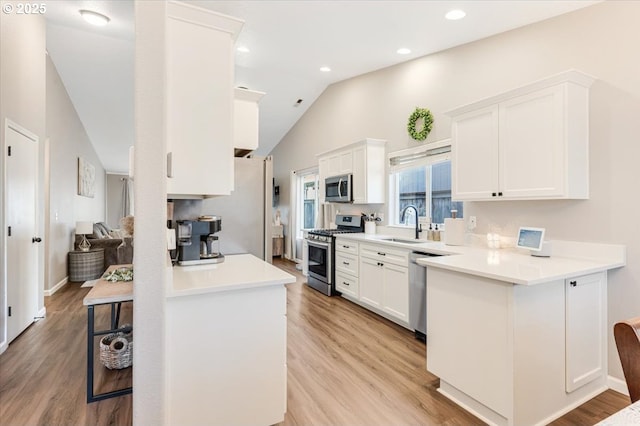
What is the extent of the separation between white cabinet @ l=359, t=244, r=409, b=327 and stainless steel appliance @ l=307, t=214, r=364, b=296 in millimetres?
711

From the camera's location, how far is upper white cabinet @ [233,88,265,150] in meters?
2.70

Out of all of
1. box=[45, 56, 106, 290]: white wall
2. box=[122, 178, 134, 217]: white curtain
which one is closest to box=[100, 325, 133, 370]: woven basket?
box=[45, 56, 106, 290]: white wall

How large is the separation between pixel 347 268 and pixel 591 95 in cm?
304

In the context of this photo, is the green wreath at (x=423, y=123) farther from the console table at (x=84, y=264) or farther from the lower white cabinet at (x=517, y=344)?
the console table at (x=84, y=264)

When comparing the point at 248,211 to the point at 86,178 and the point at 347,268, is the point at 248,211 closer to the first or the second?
the point at 347,268

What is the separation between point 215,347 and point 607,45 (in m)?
3.38

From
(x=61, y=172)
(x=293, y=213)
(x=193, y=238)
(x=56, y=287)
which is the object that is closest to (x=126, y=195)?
(x=61, y=172)

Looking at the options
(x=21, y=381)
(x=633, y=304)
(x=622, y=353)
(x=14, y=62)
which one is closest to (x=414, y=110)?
(x=633, y=304)

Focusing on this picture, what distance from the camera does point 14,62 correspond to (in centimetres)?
304

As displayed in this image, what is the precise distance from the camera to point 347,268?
4348 mm

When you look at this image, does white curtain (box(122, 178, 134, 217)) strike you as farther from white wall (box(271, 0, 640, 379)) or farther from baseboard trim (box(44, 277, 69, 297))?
white wall (box(271, 0, 640, 379))

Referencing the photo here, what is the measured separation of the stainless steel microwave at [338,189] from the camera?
4.81 metres

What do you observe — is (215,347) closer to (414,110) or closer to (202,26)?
(202,26)

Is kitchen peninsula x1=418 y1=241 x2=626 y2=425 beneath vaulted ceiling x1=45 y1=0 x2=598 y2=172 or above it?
beneath
